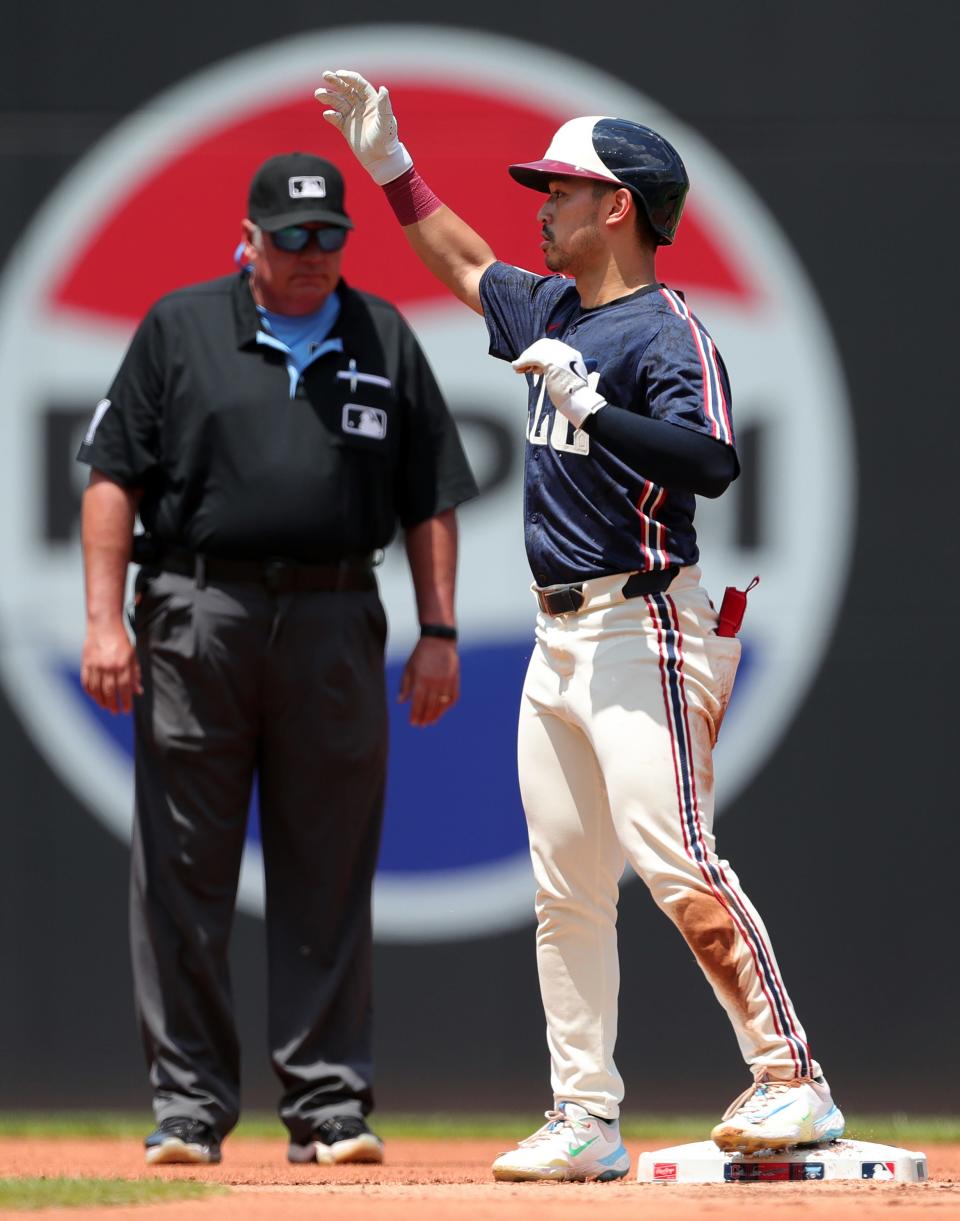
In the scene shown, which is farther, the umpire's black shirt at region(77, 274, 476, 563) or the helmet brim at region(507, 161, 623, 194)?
the umpire's black shirt at region(77, 274, 476, 563)

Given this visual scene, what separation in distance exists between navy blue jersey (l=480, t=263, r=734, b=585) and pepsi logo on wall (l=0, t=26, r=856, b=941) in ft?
5.38

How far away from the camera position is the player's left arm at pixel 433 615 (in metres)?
4.38

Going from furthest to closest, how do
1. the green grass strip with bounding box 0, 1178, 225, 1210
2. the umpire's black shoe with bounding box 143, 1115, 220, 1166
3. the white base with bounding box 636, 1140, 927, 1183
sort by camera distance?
1. the umpire's black shoe with bounding box 143, 1115, 220, 1166
2. the white base with bounding box 636, 1140, 927, 1183
3. the green grass strip with bounding box 0, 1178, 225, 1210

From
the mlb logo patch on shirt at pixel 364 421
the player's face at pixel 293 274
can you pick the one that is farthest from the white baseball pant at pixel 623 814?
the player's face at pixel 293 274

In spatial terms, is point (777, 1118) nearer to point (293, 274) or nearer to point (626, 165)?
point (626, 165)

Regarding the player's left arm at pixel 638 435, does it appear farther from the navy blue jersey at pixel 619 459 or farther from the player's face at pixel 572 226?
the player's face at pixel 572 226

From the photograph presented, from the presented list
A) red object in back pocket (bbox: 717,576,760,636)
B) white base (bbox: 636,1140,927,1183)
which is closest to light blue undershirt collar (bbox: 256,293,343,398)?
red object in back pocket (bbox: 717,576,760,636)

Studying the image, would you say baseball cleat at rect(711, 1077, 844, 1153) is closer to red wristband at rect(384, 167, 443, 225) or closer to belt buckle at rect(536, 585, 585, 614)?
belt buckle at rect(536, 585, 585, 614)

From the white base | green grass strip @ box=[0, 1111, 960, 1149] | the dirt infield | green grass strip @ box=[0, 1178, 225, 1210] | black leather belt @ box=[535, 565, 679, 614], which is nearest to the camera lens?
the dirt infield

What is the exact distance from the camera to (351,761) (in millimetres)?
4293

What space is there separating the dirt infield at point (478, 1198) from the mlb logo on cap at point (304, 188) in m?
1.88

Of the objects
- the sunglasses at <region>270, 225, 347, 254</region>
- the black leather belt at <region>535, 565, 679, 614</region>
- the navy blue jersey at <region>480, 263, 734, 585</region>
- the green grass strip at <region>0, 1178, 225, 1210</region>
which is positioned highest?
the sunglasses at <region>270, 225, 347, 254</region>

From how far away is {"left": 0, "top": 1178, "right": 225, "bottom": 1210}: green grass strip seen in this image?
3336mm

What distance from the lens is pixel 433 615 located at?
4410 millimetres
